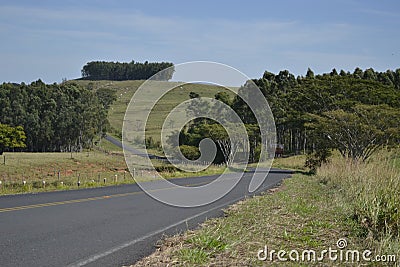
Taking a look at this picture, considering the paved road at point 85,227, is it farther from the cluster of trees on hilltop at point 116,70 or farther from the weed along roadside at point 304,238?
the cluster of trees on hilltop at point 116,70

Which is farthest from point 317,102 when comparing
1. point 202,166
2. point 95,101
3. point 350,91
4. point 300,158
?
point 95,101

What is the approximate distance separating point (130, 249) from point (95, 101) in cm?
8606

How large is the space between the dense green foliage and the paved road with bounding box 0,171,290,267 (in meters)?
58.4

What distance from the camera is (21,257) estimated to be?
24.2 ft

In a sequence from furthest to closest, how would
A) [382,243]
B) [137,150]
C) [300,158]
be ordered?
[300,158] < [137,150] < [382,243]

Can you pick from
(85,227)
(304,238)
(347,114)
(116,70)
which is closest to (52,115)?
(347,114)

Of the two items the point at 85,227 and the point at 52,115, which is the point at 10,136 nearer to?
the point at 52,115

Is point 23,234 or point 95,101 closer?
point 23,234

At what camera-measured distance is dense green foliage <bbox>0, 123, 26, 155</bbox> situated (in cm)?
7047

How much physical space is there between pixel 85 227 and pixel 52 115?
7688 centimetres

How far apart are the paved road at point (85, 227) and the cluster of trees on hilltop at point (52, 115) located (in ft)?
227

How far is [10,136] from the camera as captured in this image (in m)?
72.6

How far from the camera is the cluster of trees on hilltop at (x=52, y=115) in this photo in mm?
81500

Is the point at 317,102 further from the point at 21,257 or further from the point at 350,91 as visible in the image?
the point at 21,257
